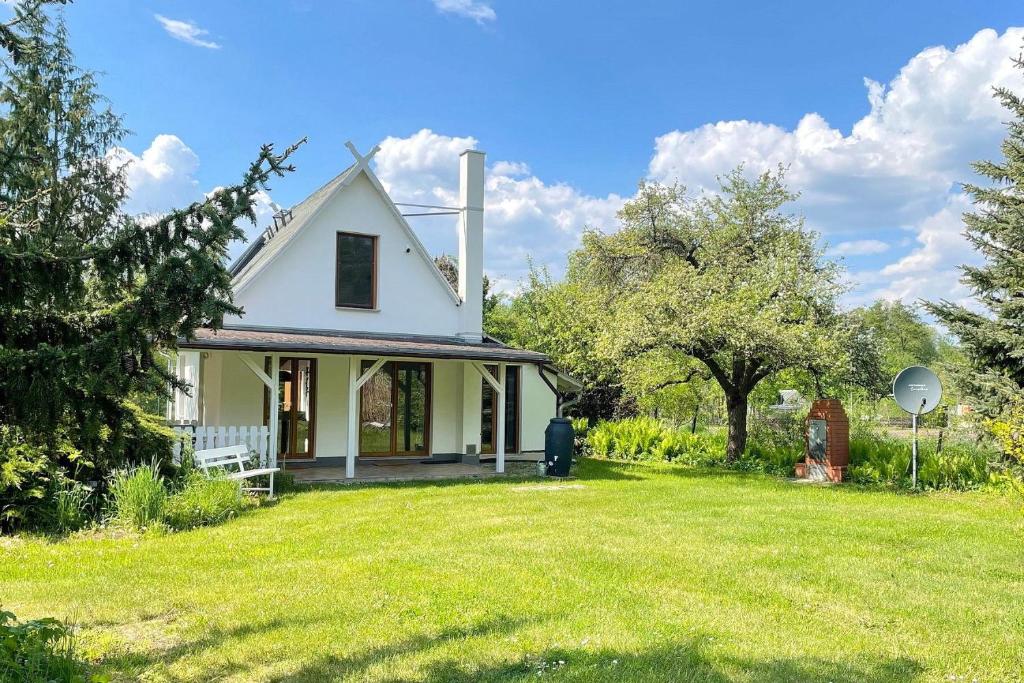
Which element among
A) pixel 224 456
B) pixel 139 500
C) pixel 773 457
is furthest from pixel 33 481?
pixel 773 457

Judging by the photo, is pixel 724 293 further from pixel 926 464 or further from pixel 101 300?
pixel 101 300

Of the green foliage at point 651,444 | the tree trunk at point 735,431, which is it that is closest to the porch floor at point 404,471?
the green foliage at point 651,444

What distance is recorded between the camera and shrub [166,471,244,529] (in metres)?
9.10

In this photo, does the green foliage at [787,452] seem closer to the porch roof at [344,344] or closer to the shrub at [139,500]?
the porch roof at [344,344]

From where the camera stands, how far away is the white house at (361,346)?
15.0 meters

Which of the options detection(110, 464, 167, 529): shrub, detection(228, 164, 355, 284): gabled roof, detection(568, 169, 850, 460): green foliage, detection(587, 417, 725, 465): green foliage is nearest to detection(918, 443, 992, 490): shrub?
detection(568, 169, 850, 460): green foliage

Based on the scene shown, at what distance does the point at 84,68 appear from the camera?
2175cm

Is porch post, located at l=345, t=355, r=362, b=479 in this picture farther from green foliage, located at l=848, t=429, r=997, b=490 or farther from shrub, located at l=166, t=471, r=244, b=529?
green foliage, located at l=848, t=429, r=997, b=490

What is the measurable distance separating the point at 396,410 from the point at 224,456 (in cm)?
557

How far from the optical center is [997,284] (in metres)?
14.0

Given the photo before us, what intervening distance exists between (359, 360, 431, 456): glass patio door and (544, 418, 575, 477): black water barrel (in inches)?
151

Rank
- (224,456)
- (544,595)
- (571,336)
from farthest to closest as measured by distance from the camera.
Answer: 1. (571,336)
2. (224,456)
3. (544,595)

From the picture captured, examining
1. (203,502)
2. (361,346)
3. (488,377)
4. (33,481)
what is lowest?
(203,502)

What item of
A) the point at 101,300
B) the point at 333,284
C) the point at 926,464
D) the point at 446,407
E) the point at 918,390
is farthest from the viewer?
the point at 446,407
